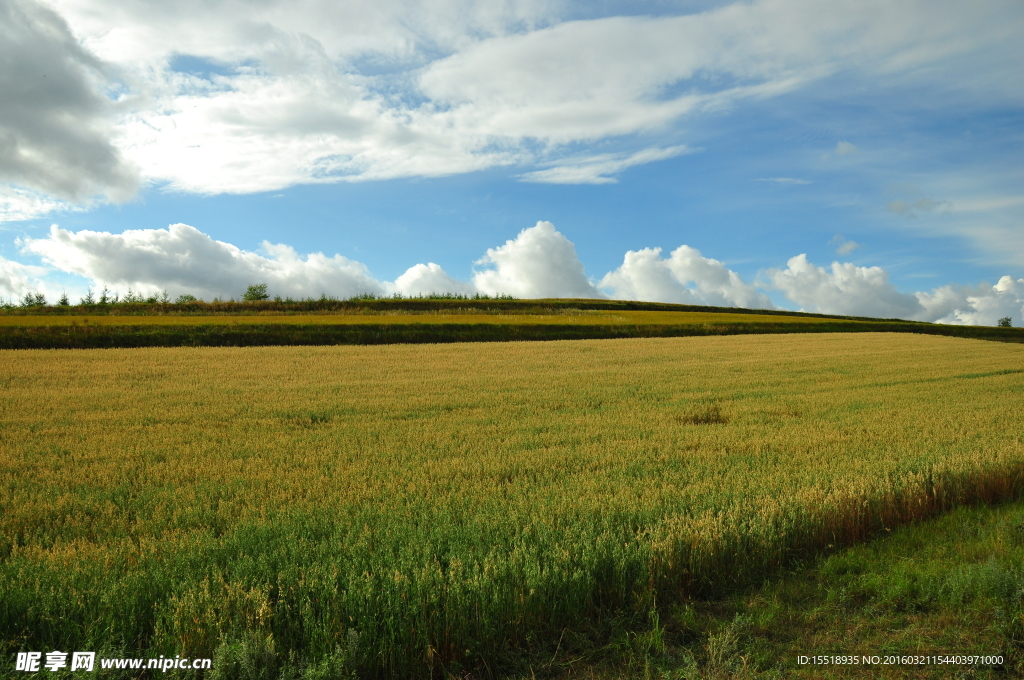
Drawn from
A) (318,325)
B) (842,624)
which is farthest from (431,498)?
(318,325)

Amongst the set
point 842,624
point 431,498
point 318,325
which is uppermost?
point 318,325

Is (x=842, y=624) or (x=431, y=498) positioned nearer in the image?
(x=842, y=624)

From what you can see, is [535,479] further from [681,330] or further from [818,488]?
[681,330]

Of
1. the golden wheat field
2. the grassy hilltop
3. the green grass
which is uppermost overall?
the grassy hilltop

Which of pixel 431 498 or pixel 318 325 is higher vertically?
pixel 318 325

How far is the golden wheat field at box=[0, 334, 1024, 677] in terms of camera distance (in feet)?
14.4

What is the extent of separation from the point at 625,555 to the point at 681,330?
4601cm

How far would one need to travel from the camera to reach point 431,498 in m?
7.04

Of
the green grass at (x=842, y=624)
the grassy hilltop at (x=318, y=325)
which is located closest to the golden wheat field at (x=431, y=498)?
the green grass at (x=842, y=624)

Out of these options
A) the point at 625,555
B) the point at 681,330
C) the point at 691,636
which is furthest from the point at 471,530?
the point at 681,330

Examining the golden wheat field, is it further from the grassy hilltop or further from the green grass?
the grassy hilltop

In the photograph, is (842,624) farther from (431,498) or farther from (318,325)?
(318,325)

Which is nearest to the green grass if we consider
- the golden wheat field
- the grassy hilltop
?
the golden wheat field

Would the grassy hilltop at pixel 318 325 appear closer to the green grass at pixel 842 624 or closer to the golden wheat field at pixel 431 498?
the golden wheat field at pixel 431 498
